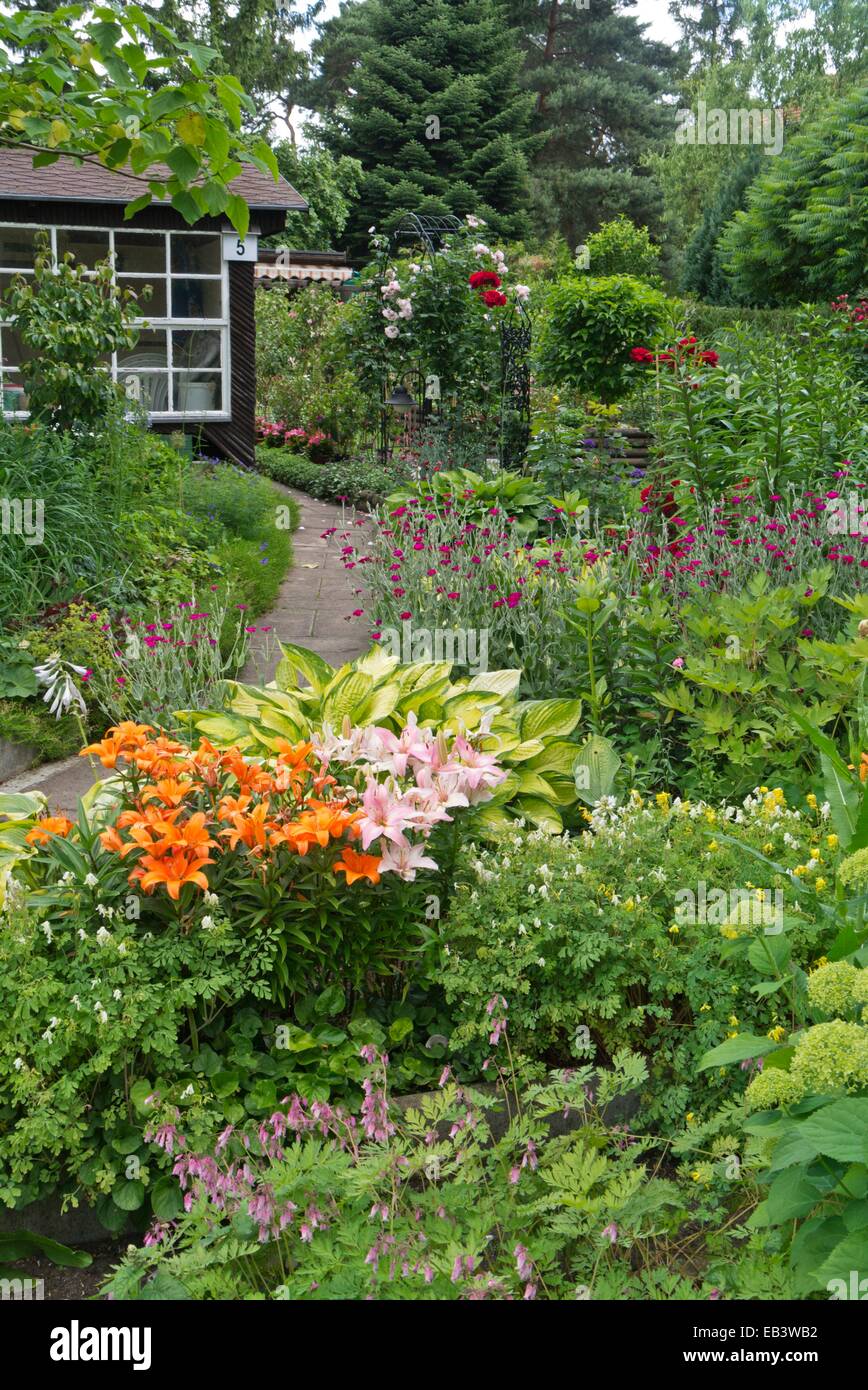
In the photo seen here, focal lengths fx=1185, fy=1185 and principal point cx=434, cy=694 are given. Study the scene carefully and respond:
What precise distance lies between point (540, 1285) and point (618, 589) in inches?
122

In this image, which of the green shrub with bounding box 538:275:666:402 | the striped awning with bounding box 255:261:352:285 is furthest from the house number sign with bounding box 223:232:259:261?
the striped awning with bounding box 255:261:352:285

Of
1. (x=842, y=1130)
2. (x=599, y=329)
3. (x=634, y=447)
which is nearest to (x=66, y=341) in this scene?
(x=599, y=329)

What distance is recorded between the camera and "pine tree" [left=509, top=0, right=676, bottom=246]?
3186 cm

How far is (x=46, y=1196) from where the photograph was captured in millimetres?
2619

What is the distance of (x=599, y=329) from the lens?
9898mm

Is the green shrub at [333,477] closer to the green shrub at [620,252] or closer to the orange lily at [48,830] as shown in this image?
the green shrub at [620,252]

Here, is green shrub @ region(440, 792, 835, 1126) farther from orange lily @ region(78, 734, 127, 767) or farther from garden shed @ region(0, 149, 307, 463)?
garden shed @ region(0, 149, 307, 463)

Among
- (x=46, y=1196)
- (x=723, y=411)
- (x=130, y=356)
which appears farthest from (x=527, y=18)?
(x=46, y=1196)

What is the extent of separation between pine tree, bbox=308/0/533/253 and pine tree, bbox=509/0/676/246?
432cm

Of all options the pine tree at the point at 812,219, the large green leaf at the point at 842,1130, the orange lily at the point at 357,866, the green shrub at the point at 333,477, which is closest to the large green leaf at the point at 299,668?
the orange lily at the point at 357,866

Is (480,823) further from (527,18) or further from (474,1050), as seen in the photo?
(527,18)

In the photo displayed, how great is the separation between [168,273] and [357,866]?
11068 millimetres

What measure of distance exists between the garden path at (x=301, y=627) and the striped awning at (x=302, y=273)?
1188 centimetres

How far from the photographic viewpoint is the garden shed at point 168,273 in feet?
38.7
